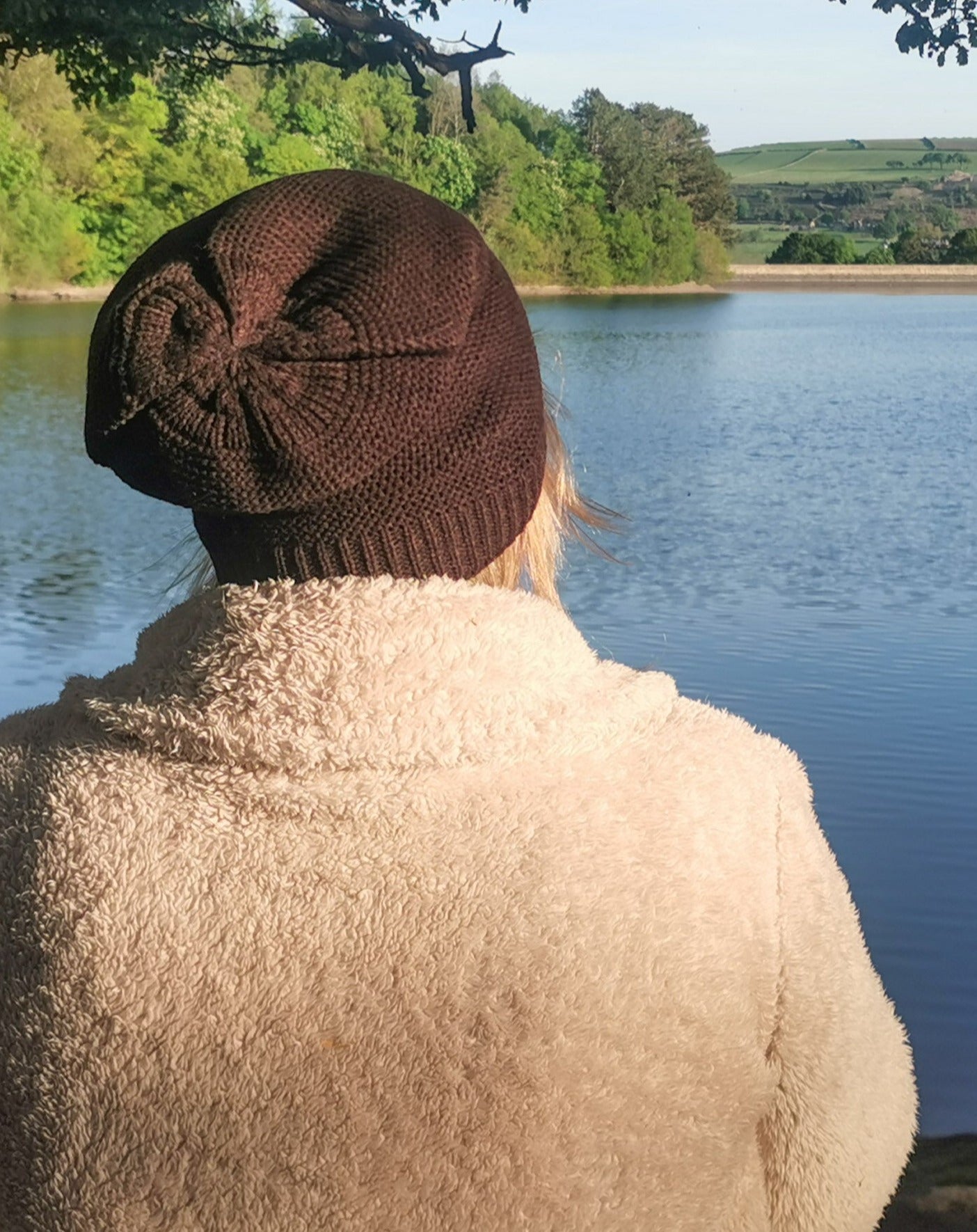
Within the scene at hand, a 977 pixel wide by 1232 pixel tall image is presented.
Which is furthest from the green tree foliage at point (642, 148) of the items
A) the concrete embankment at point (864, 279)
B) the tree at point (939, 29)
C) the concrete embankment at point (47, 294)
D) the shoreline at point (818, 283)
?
the tree at point (939, 29)

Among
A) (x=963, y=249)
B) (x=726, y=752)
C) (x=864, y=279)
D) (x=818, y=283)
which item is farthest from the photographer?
(x=864, y=279)

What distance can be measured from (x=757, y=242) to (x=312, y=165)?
2990cm

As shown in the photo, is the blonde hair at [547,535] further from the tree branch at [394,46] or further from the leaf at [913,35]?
the leaf at [913,35]

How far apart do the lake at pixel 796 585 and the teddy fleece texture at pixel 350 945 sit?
1.75 ft

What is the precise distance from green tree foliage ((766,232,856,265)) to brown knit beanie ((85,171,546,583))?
42.5m

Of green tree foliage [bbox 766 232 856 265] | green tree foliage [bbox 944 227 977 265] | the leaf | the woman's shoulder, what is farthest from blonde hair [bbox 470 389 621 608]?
green tree foliage [bbox 766 232 856 265]

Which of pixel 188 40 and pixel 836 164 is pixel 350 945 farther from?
pixel 836 164

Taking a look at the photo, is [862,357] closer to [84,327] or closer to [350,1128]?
[84,327]

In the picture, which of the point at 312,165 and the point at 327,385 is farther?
the point at 312,165

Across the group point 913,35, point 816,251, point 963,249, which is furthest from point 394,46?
point 816,251

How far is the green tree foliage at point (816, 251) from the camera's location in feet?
140

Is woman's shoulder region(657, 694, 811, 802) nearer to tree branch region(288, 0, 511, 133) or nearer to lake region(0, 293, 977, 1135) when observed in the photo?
lake region(0, 293, 977, 1135)

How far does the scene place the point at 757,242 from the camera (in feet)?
154

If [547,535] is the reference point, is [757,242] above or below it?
below
